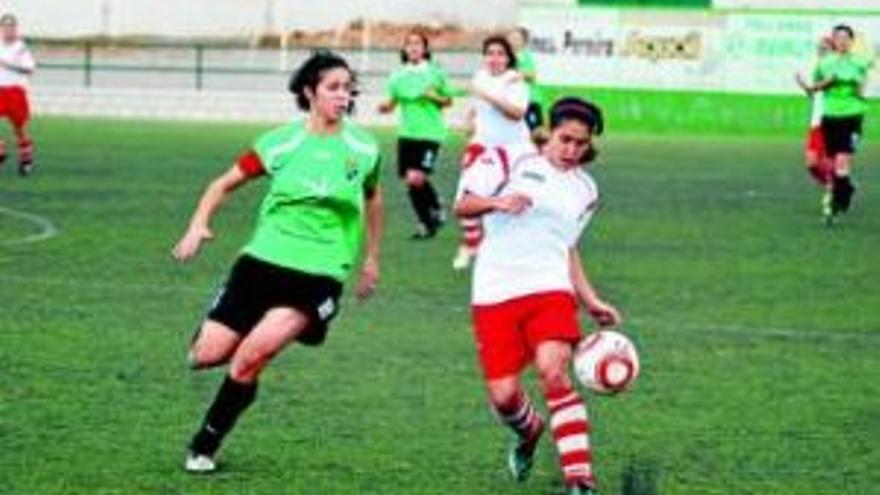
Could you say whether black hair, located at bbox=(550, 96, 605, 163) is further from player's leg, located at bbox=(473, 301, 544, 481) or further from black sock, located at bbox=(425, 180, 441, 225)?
black sock, located at bbox=(425, 180, 441, 225)

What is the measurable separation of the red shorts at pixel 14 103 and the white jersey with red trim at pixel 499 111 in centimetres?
1334

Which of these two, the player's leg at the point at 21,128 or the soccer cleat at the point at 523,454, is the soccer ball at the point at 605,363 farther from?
the player's leg at the point at 21,128

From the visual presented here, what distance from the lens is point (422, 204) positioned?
22.4m

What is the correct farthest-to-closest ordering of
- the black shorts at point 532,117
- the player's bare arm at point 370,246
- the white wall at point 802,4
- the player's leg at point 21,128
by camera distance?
1. the white wall at point 802,4
2. the player's leg at point 21,128
3. the black shorts at point 532,117
4. the player's bare arm at point 370,246

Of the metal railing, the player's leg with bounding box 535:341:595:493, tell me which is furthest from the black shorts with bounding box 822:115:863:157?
the metal railing

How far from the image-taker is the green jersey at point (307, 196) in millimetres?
10094

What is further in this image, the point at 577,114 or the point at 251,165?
the point at 251,165

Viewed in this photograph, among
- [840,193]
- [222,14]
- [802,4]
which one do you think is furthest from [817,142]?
[222,14]

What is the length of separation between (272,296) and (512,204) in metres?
1.20

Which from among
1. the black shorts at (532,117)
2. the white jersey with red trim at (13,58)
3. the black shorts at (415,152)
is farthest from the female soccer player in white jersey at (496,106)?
the white jersey with red trim at (13,58)

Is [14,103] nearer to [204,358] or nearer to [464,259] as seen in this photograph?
[464,259]

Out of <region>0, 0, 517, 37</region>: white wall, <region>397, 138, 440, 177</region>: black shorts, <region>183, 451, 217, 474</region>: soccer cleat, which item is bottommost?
<region>0, 0, 517, 37</region>: white wall

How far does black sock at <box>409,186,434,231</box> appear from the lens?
22219 millimetres

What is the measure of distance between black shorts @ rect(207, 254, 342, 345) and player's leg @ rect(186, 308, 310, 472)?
1.9 inches
